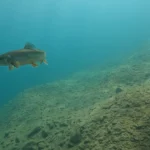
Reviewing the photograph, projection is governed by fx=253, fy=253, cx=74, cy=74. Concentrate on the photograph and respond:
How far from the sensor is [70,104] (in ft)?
52.4

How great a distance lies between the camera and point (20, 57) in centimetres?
557

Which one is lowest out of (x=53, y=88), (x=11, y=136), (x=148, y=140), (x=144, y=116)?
(x=11, y=136)

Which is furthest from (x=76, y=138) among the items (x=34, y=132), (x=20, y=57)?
(x=34, y=132)

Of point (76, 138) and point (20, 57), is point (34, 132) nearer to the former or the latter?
point (76, 138)

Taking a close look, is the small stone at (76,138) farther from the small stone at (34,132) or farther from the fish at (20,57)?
the small stone at (34,132)

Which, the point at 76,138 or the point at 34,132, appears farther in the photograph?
the point at 34,132

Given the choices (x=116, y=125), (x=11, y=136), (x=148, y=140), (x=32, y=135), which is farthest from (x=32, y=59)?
(x=11, y=136)

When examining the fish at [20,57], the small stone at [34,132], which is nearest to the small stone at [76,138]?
the fish at [20,57]

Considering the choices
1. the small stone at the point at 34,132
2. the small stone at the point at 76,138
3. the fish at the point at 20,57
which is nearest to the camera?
the fish at the point at 20,57

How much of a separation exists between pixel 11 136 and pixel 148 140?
8.17m

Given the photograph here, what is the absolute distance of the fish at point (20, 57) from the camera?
18.0ft

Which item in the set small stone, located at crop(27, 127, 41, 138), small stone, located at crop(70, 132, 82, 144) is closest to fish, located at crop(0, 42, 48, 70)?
small stone, located at crop(70, 132, 82, 144)

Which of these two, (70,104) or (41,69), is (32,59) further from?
(41,69)

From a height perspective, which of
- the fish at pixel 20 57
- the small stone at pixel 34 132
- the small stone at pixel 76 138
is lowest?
the small stone at pixel 34 132
